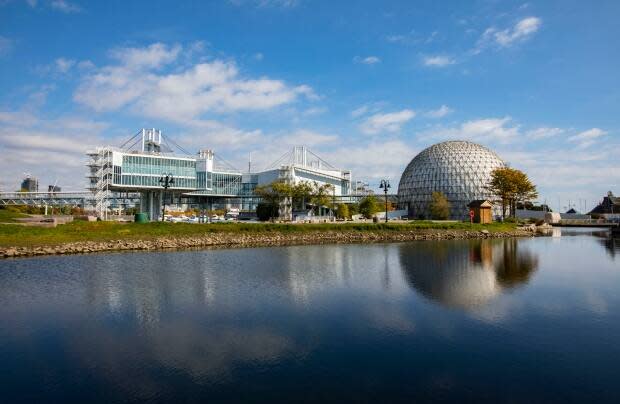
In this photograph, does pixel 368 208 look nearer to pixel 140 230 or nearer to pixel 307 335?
pixel 140 230

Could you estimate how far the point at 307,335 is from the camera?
16938mm

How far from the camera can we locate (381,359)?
14367 mm

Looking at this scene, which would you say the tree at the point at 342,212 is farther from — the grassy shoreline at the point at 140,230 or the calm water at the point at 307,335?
the calm water at the point at 307,335

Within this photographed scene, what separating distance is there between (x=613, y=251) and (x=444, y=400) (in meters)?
50.5

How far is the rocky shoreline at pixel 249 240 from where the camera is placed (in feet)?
146

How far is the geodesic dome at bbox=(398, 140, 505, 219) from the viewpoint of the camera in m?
111

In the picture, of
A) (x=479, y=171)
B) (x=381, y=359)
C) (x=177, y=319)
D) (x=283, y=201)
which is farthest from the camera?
(x=479, y=171)

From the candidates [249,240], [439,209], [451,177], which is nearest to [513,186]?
[439,209]

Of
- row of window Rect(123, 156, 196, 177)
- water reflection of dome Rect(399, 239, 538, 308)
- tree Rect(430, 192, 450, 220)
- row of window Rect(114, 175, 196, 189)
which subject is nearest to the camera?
water reflection of dome Rect(399, 239, 538, 308)

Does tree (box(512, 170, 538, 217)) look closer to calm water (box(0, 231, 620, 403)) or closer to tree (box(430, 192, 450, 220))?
tree (box(430, 192, 450, 220))

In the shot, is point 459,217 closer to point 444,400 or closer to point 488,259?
point 488,259

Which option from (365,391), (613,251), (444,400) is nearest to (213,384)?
(365,391)

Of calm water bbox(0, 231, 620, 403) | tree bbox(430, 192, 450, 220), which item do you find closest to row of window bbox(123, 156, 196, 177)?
tree bbox(430, 192, 450, 220)

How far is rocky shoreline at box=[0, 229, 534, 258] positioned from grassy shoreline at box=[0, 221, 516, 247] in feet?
2.41
